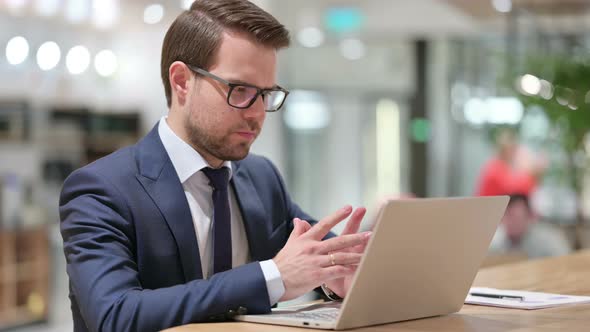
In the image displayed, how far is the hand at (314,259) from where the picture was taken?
1.66 m

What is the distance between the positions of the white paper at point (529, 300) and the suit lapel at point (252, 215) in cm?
49

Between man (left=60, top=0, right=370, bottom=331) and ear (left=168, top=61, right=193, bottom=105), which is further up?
ear (left=168, top=61, right=193, bottom=105)

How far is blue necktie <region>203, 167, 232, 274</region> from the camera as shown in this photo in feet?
6.67

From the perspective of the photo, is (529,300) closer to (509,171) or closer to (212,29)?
(212,29)

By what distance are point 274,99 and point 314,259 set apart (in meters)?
0.53

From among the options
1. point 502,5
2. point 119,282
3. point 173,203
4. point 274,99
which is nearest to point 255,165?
point 274,99

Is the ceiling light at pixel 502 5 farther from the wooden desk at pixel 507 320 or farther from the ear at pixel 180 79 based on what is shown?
the ear at pixel 180 79

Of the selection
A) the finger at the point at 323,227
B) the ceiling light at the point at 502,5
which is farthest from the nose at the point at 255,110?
the ceiling light at the point at 502,5

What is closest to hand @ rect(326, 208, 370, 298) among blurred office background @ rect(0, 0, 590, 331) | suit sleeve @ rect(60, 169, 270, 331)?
suit sleeve @ rect(60, 169, 270, 331)

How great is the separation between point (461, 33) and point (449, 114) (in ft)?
3.87

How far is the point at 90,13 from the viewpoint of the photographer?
31.3ft

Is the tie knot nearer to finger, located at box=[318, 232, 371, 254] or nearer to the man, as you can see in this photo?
the man

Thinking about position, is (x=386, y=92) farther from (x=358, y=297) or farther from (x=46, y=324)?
(x=358, y=297)

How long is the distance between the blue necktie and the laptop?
0.85 feet
